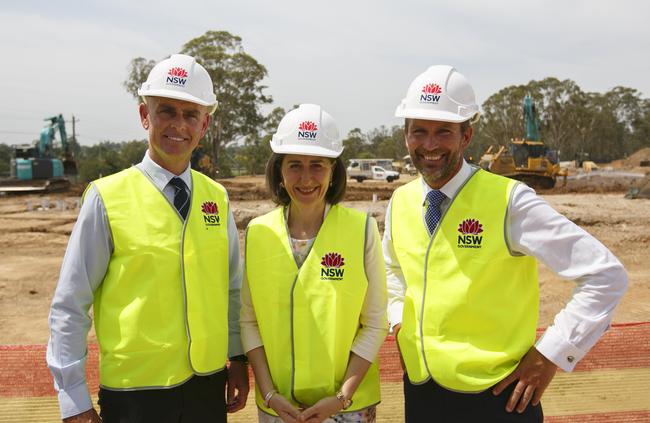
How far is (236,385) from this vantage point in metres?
2.74

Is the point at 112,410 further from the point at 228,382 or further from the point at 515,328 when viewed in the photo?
the point at 515,328

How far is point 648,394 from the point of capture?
362cm

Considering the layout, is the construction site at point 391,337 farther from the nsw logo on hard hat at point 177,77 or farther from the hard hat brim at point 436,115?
the nsw logo on hard hat at point 177,77

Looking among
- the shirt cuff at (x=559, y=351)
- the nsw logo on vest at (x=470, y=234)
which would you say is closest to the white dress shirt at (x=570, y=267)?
the shirt cuff at (x=559, y=351)

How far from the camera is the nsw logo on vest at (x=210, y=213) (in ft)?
8.27

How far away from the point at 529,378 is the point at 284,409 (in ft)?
3.50

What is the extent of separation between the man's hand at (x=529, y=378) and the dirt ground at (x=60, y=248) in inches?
224

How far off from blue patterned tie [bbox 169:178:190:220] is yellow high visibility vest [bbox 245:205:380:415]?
0.34 metres

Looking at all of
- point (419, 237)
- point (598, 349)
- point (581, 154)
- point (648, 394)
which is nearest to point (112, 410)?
point (419, 237)

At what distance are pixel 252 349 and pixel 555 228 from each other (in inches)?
57.4

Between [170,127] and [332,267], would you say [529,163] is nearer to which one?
[332,267]

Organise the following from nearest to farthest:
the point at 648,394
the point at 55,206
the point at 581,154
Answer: the point at 648,394, the point at 55,206, the point at 581,154

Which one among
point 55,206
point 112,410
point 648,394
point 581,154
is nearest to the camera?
point 112,410

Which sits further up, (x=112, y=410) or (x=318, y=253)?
(x=318, y=253)
